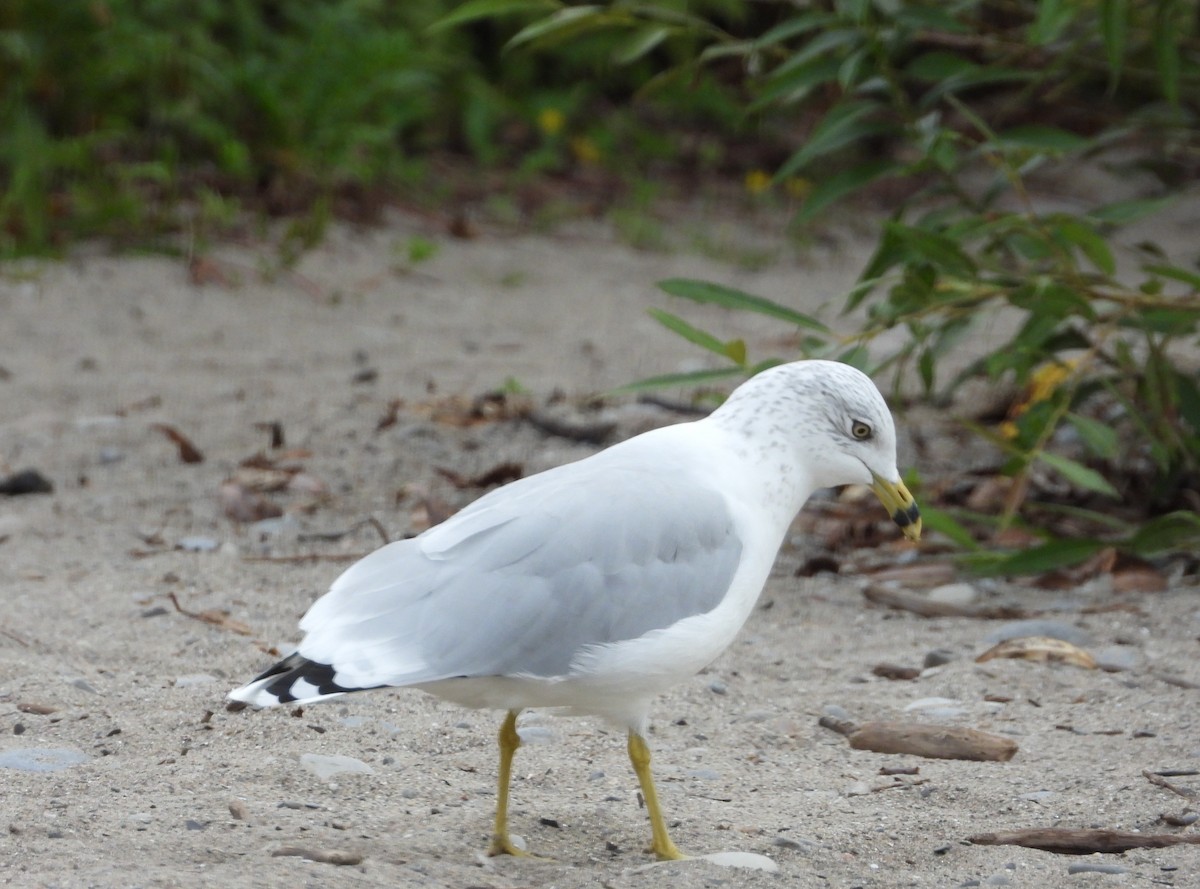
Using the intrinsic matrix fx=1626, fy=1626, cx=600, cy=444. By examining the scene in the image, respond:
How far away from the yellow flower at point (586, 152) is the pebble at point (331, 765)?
21.9 feet

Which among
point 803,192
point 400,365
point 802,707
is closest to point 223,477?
point 400,365

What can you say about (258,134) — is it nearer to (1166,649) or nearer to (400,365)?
(400,365)

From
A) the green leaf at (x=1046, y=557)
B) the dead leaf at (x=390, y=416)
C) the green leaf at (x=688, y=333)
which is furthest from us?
the dead leaf at (x=390, y=416)

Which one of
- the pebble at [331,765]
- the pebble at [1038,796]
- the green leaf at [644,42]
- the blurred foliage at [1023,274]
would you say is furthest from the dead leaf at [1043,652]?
the green leaf at [644,42]

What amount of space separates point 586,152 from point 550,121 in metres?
0.28

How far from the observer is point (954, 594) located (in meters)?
4.27

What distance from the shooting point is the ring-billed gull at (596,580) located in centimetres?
257

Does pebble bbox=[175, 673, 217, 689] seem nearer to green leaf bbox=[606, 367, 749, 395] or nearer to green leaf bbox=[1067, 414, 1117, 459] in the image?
green leaf bbox=[606, 367, 749, 395]

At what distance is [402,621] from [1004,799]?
1.20 metres

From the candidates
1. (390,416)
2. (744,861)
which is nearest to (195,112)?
(390,416)

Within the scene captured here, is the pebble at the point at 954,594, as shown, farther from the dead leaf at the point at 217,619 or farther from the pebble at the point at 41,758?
the pebble at the point at 41,758

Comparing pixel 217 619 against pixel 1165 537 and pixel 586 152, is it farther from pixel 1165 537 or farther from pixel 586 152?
pixel 586 152

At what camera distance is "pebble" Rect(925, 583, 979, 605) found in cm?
423

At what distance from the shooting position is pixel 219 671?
3.52 m
